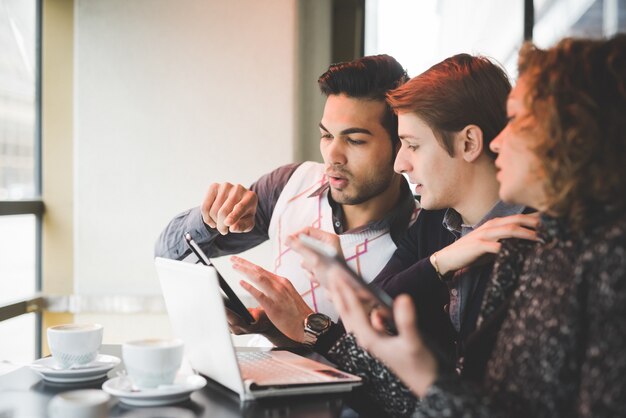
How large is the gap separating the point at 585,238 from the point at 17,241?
3352 millimetres

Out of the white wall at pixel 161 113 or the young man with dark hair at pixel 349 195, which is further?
the white wall at pixel 161 113

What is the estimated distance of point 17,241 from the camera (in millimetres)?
3793

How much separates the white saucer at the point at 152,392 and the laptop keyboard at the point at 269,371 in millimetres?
121

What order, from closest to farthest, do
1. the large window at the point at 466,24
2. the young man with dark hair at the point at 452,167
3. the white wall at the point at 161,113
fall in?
the young man with dark hair at the point at 452,167
the large window at the point at 466,24
the white wall at the point at 161,113

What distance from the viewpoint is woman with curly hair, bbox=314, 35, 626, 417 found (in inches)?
39.2

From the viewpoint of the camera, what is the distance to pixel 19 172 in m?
3.84

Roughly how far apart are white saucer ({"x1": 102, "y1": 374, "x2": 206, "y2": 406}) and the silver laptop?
0.28 ft

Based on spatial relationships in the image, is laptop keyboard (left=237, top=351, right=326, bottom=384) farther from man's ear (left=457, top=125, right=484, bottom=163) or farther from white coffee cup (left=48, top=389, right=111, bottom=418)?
man's ear (left=457, top=125, right=484, bottom=163)

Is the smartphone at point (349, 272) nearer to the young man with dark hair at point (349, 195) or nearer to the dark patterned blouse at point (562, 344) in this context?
the dark patterned blouse at point (562, 344)

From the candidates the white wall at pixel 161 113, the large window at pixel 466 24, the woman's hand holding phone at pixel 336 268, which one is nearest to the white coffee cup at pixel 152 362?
the woman's hand holding phone at pixel 336 268

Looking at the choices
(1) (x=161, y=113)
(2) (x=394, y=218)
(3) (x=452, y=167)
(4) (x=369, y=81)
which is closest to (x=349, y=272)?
(3) (x=452, y=167)

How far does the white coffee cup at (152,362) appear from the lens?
1.36 m

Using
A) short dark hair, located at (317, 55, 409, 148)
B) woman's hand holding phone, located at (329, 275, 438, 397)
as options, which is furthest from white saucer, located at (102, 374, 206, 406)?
short dark hair, located at (317, 55, 409, 148)

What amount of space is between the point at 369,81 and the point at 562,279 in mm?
1502
